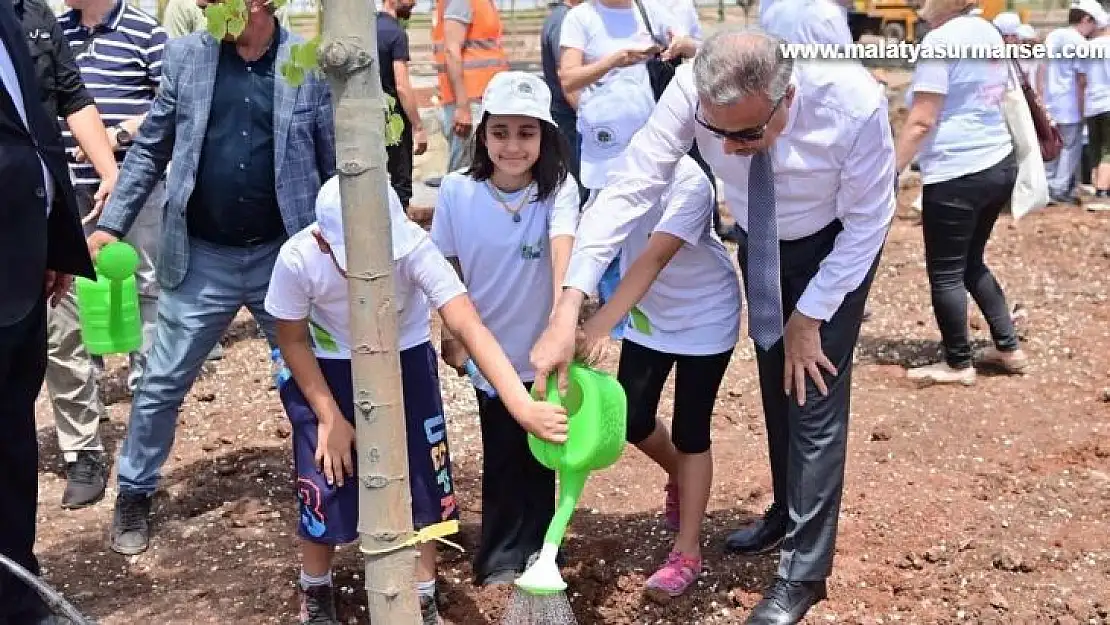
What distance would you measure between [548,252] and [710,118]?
74 cm

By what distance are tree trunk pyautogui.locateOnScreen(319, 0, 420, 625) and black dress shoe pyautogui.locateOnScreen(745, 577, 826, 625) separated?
4.14 feet

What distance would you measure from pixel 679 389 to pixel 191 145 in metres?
1.63

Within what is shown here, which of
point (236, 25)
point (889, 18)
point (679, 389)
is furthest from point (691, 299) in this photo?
point (889, 18)

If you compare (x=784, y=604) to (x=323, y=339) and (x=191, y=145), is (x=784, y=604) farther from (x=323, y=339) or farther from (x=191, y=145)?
(x=191, y=145)

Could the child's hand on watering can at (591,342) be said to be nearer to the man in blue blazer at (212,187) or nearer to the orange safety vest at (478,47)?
the man in blue blazer at (212,187)

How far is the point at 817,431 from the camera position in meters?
3.23

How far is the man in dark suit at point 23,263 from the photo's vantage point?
2.99 m

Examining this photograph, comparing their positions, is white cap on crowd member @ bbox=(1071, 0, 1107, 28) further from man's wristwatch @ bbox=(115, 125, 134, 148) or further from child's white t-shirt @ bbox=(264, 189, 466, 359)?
child's white t-shirt @ bbox=(264, 189, 466, 359)

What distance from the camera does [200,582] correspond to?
12.4 ft

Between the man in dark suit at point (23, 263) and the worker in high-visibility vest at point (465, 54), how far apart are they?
12.2ft

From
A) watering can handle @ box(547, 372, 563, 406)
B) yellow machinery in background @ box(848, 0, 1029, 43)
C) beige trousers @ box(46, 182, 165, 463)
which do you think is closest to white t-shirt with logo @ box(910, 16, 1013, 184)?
watering can handle @ box(547, 372, 563, 406)

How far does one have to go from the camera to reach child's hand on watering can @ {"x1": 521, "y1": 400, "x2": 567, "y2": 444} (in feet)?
8.93

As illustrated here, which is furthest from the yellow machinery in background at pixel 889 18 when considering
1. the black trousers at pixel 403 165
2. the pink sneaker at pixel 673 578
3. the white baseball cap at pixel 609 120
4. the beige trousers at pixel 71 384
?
the pink sneaker at pixel 673 578

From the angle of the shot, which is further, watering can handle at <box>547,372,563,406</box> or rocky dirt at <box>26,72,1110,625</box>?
rocky dirt at <box>26,72,1110,625</box>
